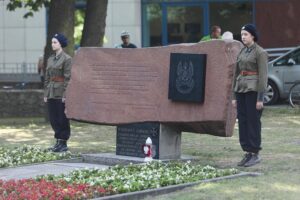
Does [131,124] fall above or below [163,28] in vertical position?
below

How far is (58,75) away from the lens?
1272cm

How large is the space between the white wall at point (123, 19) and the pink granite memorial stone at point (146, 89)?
1571cm

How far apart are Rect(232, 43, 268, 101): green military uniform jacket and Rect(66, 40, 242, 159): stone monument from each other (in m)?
0.13

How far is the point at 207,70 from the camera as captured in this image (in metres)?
10.8

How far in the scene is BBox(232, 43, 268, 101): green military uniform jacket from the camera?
1044 centimetres

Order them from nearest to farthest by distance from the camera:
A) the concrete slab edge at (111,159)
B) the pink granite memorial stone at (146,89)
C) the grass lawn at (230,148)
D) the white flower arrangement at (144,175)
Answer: the grass lawn at (230,148), the white flower arrangement at (144,175), the pink granite memorial stone at (146,89), the concrete slab edge at (111,159)

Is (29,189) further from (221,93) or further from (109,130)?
(109,130)

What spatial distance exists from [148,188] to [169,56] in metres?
2.79

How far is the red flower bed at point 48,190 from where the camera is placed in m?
8.30

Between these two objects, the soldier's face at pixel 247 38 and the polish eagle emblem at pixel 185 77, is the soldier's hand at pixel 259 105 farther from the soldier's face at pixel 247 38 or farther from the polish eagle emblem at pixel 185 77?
the polish eagle emblem at pixel 185 77

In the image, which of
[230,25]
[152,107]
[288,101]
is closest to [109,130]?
[152,107]

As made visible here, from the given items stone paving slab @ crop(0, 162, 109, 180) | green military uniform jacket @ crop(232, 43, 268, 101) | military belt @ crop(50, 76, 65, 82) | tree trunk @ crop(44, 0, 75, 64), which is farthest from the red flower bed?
tree trunk @ crop(44, 0, 75, 64)

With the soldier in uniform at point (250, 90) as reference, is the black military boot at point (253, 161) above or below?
below

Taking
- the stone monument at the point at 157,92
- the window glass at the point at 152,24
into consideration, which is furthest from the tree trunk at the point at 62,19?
the window glass at the point at 152,24
